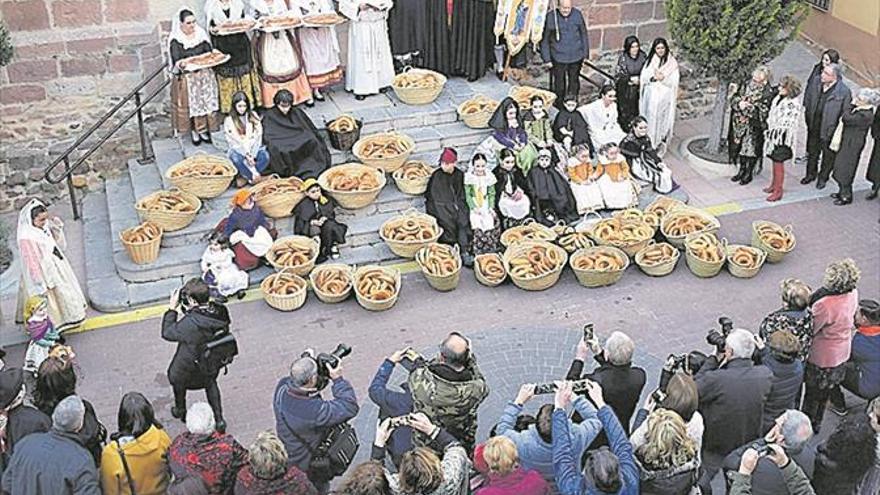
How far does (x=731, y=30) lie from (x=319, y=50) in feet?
15.3

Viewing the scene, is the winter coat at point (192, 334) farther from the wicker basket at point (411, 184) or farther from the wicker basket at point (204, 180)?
the wicker basket at point (411, 184)

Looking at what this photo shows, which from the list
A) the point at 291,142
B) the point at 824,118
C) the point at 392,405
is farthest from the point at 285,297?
the point at 824,118

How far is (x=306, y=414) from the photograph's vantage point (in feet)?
22.3

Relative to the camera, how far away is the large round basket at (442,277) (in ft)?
34.4

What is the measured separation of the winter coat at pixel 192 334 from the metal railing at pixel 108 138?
4132mm

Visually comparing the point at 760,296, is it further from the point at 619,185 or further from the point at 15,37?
the point at 15,37

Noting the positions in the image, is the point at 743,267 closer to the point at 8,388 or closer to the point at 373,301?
the point at 373,301

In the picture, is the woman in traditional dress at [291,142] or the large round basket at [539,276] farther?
the woman in traditional dress at [291,142]

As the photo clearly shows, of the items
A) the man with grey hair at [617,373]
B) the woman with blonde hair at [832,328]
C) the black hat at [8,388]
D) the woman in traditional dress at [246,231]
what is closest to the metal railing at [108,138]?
the woman in traditional dress at [246,231]

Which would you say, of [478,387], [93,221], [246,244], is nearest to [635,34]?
[246,244]

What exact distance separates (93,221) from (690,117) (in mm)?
7940

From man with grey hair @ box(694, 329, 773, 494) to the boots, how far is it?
5.55 metres

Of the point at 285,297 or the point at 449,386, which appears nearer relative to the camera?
the point at 449,386

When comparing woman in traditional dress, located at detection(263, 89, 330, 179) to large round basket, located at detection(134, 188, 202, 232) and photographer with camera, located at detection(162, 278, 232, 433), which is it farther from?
photographer with camera, located at detection(162, 278, 232, 433)
